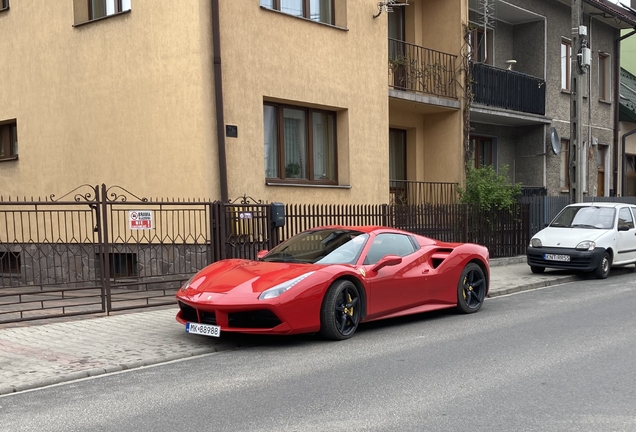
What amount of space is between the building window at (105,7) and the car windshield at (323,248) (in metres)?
6.85

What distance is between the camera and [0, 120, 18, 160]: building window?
15.7m

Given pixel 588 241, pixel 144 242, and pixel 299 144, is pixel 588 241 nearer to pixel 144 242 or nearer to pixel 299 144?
pixel 299 144

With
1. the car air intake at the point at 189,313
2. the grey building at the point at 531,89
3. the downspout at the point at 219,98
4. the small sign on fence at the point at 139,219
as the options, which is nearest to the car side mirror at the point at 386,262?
the car air intake at the point at 189,313

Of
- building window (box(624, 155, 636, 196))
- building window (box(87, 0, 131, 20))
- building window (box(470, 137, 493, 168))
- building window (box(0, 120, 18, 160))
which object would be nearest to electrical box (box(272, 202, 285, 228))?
building window (box(87, 0, 131, 20))

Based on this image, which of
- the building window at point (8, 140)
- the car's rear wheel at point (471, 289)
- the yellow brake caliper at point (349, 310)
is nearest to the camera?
the yellow brake caliper at point (349, 310)

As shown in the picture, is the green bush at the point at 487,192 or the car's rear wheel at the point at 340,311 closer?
the car's rear wheel at the point at 340,311

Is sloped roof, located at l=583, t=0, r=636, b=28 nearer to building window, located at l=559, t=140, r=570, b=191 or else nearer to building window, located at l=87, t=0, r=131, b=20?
building window, located at l=559, t=140, r=570, b=191

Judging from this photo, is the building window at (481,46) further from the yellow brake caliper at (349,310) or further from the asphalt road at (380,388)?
the yellow brake caliper at (349,310)

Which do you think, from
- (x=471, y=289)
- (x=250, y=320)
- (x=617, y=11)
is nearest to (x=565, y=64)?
(x=617, y=11)

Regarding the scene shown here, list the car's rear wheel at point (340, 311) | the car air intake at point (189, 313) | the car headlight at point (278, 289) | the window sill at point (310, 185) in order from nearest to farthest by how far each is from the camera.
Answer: the car headlight at point (278, 289) < the car's rear wheel at point (340, 311) < the car air intake at point (189, 313) < the window sill at point (310, 185)

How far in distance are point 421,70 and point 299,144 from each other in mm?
5132

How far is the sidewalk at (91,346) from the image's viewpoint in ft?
21.4

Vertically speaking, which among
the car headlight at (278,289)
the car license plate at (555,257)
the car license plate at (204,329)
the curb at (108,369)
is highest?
the car headlight at (278,289)

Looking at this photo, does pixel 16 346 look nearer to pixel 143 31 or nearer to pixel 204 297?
pixel 204 297
